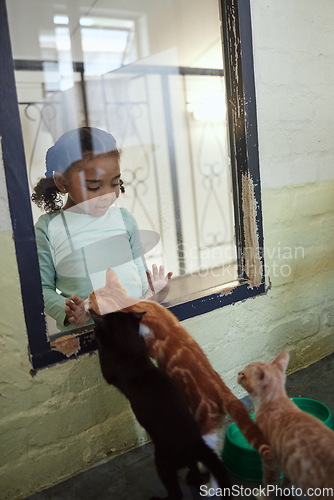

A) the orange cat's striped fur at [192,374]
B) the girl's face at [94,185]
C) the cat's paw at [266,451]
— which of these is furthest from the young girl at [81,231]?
the cat's paw at [266,451]

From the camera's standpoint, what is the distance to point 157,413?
1.03 meters

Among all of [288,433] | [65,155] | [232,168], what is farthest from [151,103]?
[288,433]

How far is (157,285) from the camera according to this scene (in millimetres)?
1481

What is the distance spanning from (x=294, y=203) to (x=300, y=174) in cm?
14

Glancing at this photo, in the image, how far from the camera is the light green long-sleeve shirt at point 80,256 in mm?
1467

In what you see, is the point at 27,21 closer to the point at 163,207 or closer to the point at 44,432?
the point at 163,207

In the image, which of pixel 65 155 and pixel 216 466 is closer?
pixel 216 466

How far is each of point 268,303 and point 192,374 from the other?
36.9 inches

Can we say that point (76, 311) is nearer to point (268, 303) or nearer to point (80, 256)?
point (80, 256)

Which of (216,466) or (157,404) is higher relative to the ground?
(157,404)

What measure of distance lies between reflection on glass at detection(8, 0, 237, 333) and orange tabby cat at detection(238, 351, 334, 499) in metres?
0.61

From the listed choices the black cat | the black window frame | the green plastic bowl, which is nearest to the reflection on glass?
the black window frame

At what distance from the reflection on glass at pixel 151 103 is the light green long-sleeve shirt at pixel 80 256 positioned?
0.12 metres

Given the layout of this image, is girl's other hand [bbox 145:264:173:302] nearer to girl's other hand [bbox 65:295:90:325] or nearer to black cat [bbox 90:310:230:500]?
girl's other hand [bbox 65:295:90:325]
